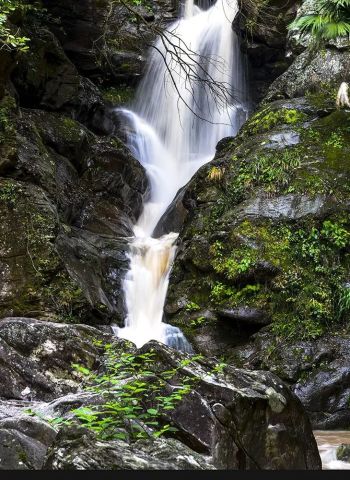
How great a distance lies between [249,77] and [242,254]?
1090 cm

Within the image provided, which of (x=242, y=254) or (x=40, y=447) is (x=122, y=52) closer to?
(x=242, y=254)

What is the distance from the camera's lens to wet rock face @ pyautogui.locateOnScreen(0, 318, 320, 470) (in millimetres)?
2781

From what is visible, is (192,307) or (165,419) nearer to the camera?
(165,419)

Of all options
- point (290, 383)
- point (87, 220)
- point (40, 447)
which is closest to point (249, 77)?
point (87, 220)

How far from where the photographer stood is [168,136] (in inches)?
709

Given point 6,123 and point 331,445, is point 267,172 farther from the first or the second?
point 331,445

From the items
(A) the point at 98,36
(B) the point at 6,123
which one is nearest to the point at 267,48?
(A) the point at 98,36

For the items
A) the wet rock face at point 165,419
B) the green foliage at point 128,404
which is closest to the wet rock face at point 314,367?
the wet rock face at point 165,419

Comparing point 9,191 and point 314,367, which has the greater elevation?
point 9,191

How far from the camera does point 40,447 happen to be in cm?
363

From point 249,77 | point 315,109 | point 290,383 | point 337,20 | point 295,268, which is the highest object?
point 249,77

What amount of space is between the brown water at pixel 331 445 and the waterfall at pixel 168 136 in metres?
3.23

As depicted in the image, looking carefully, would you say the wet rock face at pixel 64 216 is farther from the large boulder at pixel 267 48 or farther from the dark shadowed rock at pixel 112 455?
the dark shadowed rock at pixel 112 455

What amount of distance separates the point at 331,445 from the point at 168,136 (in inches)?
511
